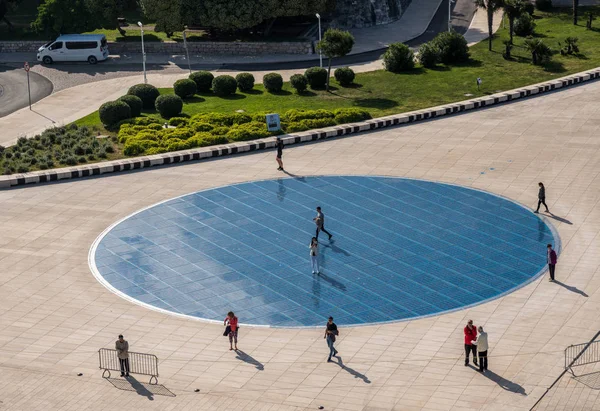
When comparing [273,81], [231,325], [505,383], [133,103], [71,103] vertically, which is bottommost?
[505,383]

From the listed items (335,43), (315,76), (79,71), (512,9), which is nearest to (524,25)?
(512,9)

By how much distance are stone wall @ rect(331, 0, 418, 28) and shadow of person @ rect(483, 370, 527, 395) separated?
53.3 m

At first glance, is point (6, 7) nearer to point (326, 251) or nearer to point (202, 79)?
point (202, 79)

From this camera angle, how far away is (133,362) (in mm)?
33562

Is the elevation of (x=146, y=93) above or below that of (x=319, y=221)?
above

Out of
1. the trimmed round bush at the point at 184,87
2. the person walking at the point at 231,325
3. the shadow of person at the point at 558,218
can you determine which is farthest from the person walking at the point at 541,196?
the trimmed round bush at the point at 184,87

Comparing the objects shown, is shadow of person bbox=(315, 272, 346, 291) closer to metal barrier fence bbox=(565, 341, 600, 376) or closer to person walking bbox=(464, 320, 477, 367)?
person walking bbox=(464, 320, 477, 367)

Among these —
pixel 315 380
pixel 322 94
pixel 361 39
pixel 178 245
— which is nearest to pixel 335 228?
pixel 178 245

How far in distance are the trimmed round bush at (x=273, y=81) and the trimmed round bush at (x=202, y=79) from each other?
10.5 feet

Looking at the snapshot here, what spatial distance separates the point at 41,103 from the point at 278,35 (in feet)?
66.5

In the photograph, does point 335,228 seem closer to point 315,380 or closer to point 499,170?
point 499,170

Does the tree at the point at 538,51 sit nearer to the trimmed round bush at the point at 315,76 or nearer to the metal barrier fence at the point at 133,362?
the trimmed round bush at the point at 315,76

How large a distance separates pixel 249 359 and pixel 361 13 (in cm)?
5331

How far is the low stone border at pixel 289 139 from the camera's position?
51.0 metres
